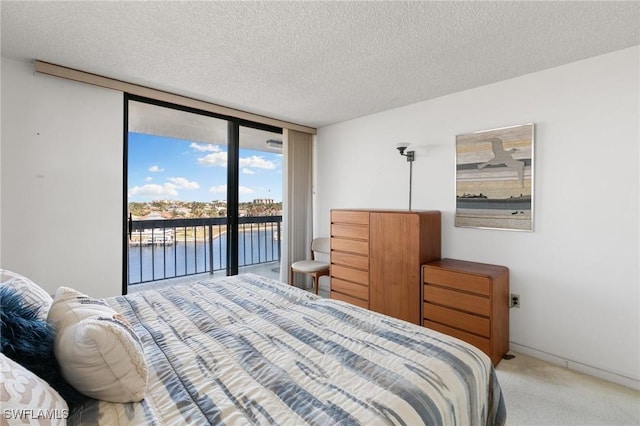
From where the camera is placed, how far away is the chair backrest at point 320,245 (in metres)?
4.23

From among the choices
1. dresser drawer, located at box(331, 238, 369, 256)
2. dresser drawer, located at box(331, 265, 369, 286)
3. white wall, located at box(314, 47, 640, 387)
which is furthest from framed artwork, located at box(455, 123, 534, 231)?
dresser drawer, located at box(331, 265, 369, 286)

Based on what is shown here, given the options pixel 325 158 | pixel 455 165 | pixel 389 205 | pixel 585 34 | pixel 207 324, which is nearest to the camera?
pixel 207 324

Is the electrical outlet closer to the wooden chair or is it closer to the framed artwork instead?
the framed artwork

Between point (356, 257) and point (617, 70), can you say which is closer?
point (617, 70)

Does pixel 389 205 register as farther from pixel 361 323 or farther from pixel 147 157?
pixel 147 157

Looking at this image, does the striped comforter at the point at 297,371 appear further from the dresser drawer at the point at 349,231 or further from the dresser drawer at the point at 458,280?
the dresser drawer at the point at 349,231

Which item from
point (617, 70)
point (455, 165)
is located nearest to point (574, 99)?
point (617, 70)

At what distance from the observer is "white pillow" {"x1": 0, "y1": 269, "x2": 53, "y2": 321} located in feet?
3.81

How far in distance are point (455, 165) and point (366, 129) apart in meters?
1.33

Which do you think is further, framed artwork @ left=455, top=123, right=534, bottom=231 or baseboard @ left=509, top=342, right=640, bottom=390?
framed artwork @ left=455, top=123, right=534, bottom=231

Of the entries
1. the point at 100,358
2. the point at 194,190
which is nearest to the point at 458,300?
the point at 100,358

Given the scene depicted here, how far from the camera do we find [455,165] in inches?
120

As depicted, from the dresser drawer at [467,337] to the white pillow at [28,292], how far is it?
8.89 feet

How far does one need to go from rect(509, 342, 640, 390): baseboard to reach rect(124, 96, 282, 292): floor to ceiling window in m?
3.14
